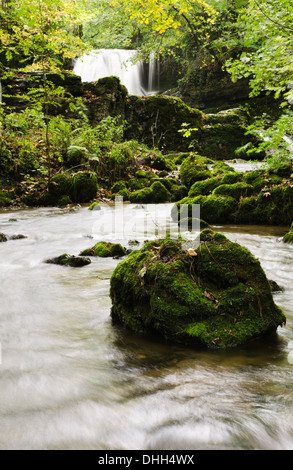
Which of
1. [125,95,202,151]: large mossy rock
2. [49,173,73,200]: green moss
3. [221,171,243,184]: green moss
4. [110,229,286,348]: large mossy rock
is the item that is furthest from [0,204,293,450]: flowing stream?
[125,95,202,151]: large mossy rock

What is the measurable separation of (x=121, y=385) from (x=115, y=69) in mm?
27982

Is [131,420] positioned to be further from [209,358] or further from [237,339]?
[237,339]

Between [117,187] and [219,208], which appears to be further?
[117,187]

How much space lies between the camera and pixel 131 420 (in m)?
1.81

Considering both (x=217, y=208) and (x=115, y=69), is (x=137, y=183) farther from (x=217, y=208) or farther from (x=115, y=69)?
(x=115, y=69)

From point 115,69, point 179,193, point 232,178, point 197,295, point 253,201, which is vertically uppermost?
point 115,69

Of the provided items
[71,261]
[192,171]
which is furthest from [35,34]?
[71,261]

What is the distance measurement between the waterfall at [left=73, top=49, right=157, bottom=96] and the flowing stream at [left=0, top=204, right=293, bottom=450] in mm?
23766

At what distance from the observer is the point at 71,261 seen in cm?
484

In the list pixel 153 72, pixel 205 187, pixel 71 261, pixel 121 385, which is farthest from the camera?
pixel 153 72

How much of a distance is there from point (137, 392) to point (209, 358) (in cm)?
62

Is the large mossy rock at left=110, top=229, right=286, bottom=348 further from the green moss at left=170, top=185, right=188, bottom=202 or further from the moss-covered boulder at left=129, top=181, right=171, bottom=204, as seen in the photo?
the green moss at left=170, top=185, right=188, bottom=202

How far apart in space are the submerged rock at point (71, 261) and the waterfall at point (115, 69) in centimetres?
2171

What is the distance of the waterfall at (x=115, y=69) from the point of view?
80.0ft
